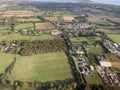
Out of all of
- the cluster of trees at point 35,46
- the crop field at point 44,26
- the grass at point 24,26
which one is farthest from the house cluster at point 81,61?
the grass at point 24,26

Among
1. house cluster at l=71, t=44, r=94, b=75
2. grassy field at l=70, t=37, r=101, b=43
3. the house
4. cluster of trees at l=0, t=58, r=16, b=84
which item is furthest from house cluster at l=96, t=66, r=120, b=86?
grassy field at l=70, t=37, r=101, b=43

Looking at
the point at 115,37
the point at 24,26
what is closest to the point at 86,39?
the point at 115,37

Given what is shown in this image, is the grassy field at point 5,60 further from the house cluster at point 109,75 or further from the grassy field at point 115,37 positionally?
the grassy field at point 115,37

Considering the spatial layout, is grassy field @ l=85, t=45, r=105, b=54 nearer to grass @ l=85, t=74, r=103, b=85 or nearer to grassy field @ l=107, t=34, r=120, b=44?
grassy field @ l=107, t=34, r=120, b=44

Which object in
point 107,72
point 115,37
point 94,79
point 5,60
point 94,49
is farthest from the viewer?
point 115,37

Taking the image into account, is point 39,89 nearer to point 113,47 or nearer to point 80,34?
point 113,47

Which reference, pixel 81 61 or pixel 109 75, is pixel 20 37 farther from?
pixel 109 75

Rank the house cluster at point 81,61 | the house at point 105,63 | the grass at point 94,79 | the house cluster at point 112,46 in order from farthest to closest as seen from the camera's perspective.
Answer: the house cluster at point 112,46 < the house at point 105,63 < the house cluster at point 81,61 < the grass at point 94,79
